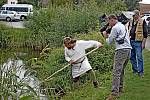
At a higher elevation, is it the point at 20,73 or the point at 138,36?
the point at 20,73

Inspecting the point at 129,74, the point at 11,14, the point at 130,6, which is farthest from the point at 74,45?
the point at 130,6

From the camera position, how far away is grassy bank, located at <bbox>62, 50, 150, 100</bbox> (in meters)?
10.6

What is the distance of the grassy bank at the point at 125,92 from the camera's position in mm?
10609

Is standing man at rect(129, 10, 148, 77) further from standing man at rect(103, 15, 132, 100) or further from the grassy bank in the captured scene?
standing man at rect(103, 15, 132, 100)

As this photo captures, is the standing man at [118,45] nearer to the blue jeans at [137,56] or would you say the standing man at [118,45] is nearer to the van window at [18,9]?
the blue jeans at [137,56]

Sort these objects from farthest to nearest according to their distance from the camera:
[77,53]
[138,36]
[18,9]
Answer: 1. [18,9]
2. [138,36]
3. [77,53]

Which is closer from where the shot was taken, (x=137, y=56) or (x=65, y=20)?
(x=137, y=56)

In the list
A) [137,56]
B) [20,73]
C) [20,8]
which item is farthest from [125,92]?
[20,8]

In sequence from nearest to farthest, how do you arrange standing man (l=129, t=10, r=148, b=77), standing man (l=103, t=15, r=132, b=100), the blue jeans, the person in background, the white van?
standing man (l=103, t=15, r=132, b=100)
the person in background
standing man (l=129, t=10, r=148, b=77)
the blue jeans
the white van

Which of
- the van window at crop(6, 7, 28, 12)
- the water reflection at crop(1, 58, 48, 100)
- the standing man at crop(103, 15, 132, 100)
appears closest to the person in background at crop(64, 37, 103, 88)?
the standing man at crop(103, 15, 132, 100)

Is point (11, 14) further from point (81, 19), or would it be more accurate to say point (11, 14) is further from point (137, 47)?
point (137, 47)

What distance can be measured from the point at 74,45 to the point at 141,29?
72.5 inches

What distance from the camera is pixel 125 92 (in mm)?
10914

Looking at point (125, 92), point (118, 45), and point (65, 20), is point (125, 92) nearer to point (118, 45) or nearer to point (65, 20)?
point (118, 45)
